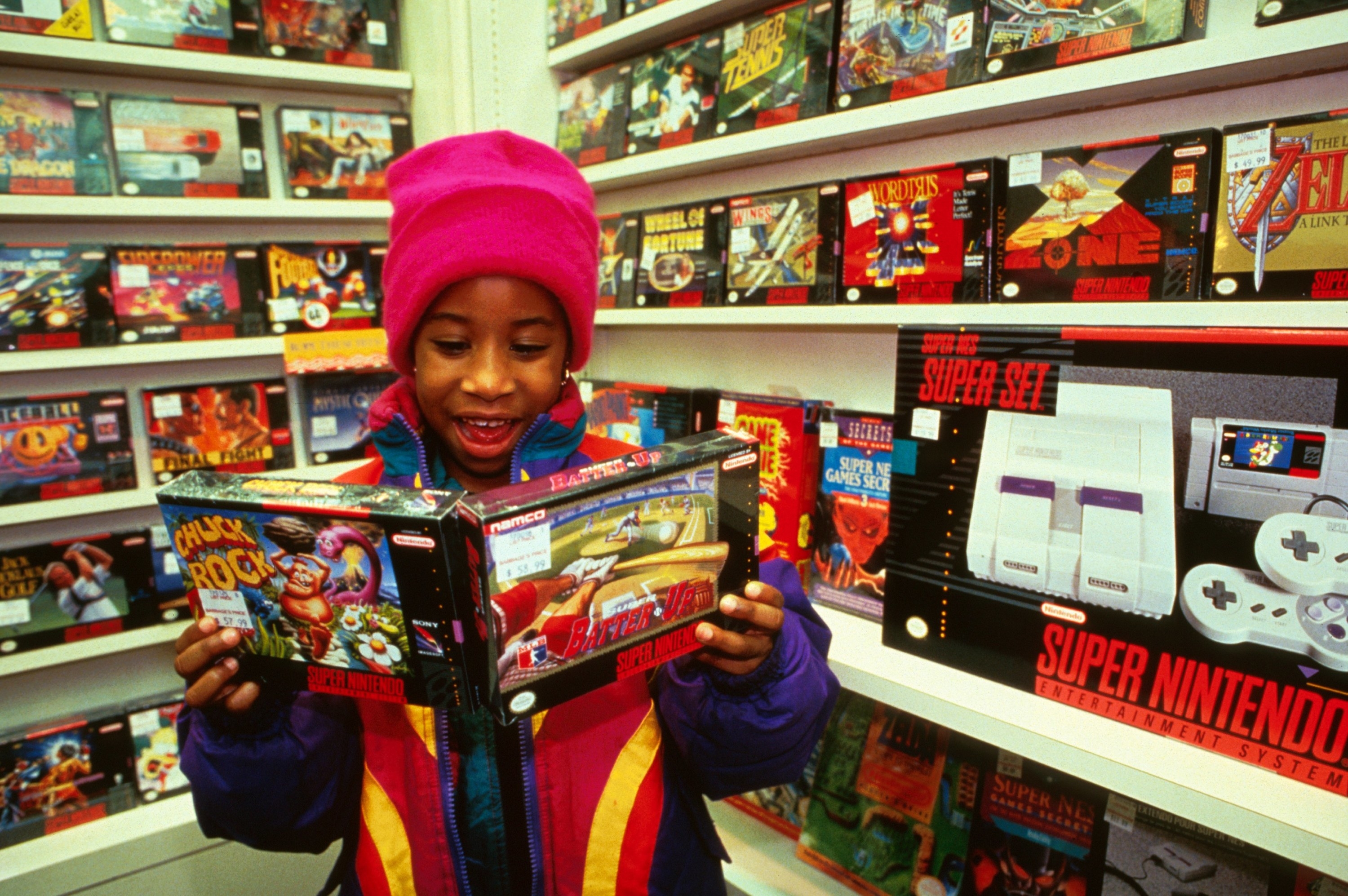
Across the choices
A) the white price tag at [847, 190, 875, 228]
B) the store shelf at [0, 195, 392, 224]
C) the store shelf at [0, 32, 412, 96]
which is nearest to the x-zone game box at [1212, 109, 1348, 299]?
the white price tag at [847, 190, 875, 228]

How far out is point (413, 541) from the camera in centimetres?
62

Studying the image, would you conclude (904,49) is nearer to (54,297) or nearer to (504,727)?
(504,727)

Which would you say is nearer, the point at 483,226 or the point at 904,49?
the point at 483,226

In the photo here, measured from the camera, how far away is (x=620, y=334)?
2146mm

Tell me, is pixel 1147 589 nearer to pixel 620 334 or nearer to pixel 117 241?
pixel 620 334

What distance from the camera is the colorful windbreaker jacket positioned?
31.6 inches

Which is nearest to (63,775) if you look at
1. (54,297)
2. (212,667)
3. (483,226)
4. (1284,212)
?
(54,297)

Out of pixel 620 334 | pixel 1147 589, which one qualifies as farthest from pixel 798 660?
pixel 620 334

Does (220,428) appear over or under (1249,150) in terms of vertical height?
under

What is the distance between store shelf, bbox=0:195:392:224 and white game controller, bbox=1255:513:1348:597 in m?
1.84

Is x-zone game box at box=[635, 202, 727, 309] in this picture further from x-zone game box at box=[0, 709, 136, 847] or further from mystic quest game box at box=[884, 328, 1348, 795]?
x-zone game box at box=[0, 709, 136, 847]

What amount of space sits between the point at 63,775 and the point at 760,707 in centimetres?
196

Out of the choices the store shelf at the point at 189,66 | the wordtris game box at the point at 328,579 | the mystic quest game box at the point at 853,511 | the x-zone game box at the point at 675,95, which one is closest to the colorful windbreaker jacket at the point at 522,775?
the wordtris game box at the point at 328,579

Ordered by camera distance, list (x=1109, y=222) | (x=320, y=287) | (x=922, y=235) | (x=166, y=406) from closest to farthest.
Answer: (x=1109, y=222) < (x=922, y=235) < (x=166, y=406) < (x=320, y=287)
